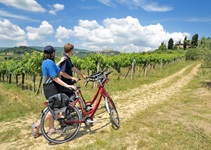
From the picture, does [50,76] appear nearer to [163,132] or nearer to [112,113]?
[112,113]

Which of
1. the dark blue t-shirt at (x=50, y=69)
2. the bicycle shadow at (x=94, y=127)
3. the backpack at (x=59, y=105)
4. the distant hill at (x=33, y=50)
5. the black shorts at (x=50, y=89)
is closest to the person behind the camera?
the dark blue t-shirt at (x=50, y=69)

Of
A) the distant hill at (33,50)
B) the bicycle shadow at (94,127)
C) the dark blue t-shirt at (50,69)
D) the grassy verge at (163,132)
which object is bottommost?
the bicycle shadow at (94,127)

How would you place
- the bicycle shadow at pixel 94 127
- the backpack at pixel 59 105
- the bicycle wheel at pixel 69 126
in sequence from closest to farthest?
the backpack at pixel 59 105
the bicycle wheel at pixel 69 126
the bicycle shadow at pixel 94 127

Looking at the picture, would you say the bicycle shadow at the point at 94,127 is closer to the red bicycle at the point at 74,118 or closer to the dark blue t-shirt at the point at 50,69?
the red bicycle at the point at 74,118

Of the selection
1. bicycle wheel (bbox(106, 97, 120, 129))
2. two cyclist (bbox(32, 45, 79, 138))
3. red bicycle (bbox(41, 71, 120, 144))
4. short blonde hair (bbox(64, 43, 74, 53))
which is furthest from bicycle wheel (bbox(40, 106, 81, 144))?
short blonde hair (bbox(64, 43, 74, 53))

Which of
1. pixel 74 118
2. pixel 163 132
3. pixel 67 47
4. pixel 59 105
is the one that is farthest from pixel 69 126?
pixel 163 132

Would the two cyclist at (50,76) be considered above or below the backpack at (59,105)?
above

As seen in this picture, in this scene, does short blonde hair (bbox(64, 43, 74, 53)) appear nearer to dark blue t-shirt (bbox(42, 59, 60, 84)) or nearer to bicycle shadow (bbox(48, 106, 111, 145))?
dark blue t-shirt (bbox(42, 59, 60, 84))

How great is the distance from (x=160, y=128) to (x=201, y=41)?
34.3 feet

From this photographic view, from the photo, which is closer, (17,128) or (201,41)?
(17,128)

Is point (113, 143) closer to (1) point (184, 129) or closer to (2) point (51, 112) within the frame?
(2) point (51, 112)

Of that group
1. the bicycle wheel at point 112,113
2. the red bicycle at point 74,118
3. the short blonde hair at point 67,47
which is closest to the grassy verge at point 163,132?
the bicycle wheel at point 112,113

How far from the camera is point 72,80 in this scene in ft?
14.0

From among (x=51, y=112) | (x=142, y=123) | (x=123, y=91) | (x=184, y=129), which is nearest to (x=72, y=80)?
(x=51, y=112)
